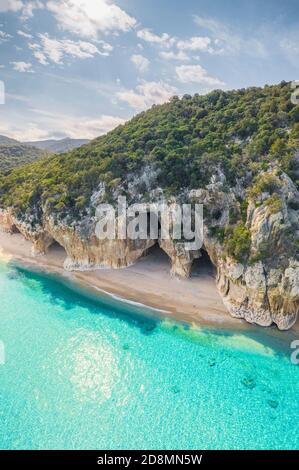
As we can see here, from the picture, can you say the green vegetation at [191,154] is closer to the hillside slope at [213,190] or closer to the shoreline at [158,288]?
the hillside slope at [213,190]

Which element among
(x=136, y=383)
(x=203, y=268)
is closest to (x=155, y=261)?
(x=203, y=268)

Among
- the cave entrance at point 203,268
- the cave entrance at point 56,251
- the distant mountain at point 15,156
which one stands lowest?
the cave entrance at point 203,268

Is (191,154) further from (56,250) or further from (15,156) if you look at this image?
(15,156)

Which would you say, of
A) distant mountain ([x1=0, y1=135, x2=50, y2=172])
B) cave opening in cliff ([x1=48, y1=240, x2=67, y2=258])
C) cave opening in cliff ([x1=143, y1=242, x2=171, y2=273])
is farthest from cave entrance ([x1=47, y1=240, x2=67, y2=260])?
distant mountain ([x1=0, y1=135, x2=50, y2=172])

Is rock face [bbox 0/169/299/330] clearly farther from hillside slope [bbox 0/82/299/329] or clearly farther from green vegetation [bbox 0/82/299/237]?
green vegetation [bbox 0/82/299/237]

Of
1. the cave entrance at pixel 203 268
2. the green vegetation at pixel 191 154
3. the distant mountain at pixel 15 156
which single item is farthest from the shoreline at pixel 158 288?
the distant mountain at pixel 15 156
